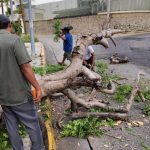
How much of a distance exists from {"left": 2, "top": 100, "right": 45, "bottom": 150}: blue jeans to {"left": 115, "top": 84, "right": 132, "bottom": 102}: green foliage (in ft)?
11.6

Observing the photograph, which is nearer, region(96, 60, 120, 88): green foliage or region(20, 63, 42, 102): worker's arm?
region(20, 63, 42, 102): worker's arm

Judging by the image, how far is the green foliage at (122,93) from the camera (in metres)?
7.66

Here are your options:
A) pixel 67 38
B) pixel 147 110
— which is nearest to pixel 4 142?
pixel 147 110

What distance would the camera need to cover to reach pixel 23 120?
169 inches

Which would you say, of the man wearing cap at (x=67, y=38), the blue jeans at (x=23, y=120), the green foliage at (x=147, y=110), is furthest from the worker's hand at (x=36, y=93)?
the man wearing cap at (x=67, y=38)

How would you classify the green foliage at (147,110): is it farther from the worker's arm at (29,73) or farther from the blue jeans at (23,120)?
the worker's arm at (29,73)

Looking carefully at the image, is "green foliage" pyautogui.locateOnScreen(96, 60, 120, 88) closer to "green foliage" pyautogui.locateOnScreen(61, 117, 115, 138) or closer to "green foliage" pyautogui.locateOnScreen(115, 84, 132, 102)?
"green foliage" pyautogui.locateOnScreen(115, 84, 132, 102)

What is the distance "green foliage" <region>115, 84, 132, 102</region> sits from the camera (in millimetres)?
7655

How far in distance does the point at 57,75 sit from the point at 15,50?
5.89ft

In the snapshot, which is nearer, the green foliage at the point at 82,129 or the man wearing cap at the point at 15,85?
the man wearing cap at the point at 15,85

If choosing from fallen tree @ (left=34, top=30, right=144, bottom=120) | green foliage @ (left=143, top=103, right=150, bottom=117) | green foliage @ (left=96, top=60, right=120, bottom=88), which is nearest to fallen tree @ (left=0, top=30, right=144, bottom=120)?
fallen tree @ (left=34, top=30, right=144, bottom=120)

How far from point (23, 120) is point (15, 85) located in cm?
56

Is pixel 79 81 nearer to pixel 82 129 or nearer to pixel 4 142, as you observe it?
pixel 82 129

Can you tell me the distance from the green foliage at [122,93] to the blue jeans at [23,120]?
3539 mm
